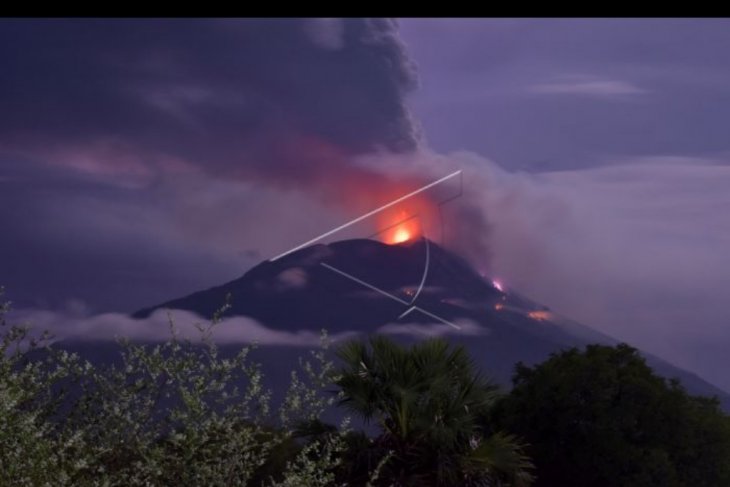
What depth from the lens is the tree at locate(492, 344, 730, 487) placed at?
84.6 feet

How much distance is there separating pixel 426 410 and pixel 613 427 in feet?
40.0

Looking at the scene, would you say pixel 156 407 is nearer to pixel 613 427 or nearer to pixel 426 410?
pixel 426 410

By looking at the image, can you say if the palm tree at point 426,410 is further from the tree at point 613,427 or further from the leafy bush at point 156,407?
the tree at point 613,427

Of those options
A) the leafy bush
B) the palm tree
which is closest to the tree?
the palm tree

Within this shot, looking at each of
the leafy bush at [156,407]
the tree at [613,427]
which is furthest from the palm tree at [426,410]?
the tree at [613,427]

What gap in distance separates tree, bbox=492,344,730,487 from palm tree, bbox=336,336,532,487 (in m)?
10.7

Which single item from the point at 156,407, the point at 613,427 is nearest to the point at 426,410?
the point at 156,407

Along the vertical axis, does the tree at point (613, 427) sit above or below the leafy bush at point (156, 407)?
above

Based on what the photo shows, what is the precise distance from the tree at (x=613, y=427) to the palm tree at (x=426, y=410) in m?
10.7

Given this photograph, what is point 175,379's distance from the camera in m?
6.40

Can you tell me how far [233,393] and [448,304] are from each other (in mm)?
97129

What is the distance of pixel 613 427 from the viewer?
2609cm

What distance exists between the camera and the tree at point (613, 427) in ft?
84.6
